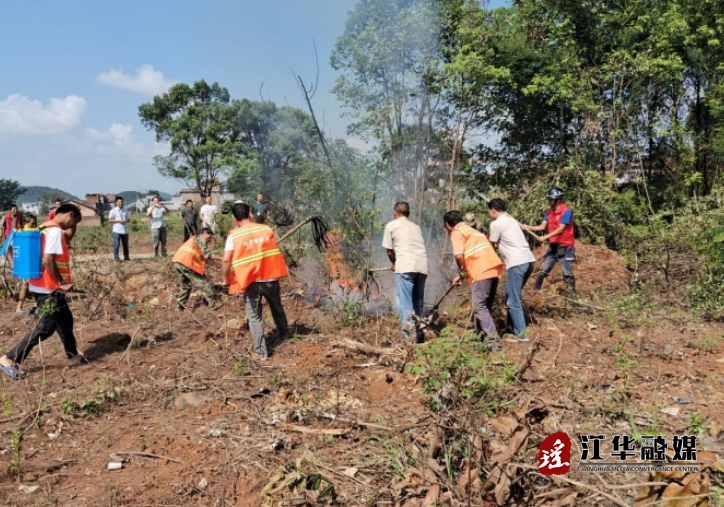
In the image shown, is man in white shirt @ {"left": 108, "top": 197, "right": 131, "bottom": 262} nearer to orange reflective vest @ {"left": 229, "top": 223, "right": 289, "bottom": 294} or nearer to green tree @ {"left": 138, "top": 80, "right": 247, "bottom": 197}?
orange reflective vest @ {"left": 229, "top": 223, "right": 289, "bottom": 294}

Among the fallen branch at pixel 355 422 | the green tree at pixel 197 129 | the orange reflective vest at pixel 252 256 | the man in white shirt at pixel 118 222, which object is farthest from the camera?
the green tree at pixel 197 129

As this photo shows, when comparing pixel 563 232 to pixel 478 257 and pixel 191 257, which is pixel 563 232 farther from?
pixel 191 257

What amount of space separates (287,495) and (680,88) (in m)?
13.1

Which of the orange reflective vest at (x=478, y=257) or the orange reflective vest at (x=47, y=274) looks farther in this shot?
the orange reflective vest at (x=478, y=257)

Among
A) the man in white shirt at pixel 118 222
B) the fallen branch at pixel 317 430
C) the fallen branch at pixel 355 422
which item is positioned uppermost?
the man in white shirt at pixel 118 222

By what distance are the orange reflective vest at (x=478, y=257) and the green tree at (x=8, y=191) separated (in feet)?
192

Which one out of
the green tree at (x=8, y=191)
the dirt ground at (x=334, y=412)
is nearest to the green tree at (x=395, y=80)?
the dirt ground at (x=334, y=412)

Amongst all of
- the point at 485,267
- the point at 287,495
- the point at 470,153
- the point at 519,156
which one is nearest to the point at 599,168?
the point at 519,156

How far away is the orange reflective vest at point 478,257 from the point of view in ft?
16.3

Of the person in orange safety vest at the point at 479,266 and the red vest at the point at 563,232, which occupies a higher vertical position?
the red vest at the point at 563,232

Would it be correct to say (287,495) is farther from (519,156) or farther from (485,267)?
(519,156)

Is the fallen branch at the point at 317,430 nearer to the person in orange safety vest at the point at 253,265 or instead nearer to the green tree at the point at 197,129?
the person in orange safety vest at the point at 253,265

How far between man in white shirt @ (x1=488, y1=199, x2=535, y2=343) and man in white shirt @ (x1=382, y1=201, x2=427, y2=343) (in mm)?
898

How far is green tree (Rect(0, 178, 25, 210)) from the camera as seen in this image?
51.3 metres
